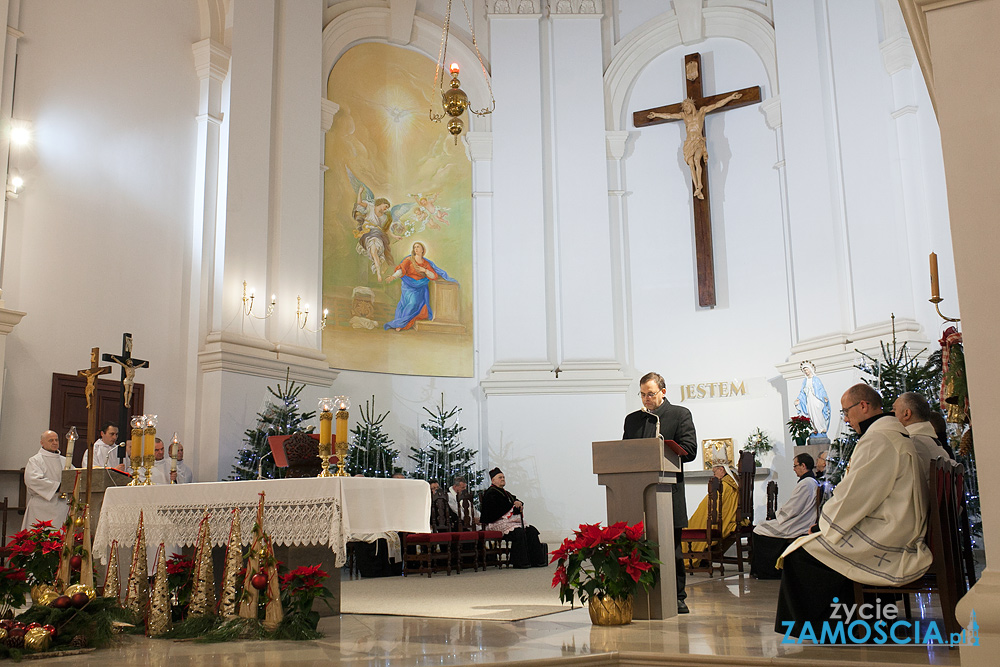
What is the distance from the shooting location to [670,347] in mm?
14234

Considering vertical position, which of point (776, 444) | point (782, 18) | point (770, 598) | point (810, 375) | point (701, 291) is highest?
point (782, 18)

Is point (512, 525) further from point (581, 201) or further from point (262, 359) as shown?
point (581, 201)

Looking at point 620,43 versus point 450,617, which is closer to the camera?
point 450,617

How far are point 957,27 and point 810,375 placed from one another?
8.89 meters

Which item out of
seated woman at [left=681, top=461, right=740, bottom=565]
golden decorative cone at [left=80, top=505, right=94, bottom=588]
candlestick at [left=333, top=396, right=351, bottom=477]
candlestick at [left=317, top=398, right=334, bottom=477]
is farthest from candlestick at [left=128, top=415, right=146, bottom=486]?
seated woman at [left=681, top=461, right=740, bottom=565]

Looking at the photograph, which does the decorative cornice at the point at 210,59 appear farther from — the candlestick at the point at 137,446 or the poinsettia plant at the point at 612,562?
the poinsettia plant at the point at 612,562

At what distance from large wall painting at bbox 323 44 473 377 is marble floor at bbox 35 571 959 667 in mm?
7985

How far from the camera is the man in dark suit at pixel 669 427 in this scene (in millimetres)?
6359

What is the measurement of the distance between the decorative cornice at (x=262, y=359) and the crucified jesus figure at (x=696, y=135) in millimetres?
6252

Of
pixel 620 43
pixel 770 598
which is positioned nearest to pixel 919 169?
pixel 620 43

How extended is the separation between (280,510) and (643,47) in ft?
39.0

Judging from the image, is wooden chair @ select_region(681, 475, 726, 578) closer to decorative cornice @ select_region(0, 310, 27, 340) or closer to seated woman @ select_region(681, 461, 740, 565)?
seated woman @ select_region(681, 461, 740, 565)

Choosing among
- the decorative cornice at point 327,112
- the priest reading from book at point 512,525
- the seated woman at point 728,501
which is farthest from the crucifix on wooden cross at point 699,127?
the decorative cornice at point 327,112

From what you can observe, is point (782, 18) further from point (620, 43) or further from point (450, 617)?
point (450, 617)
